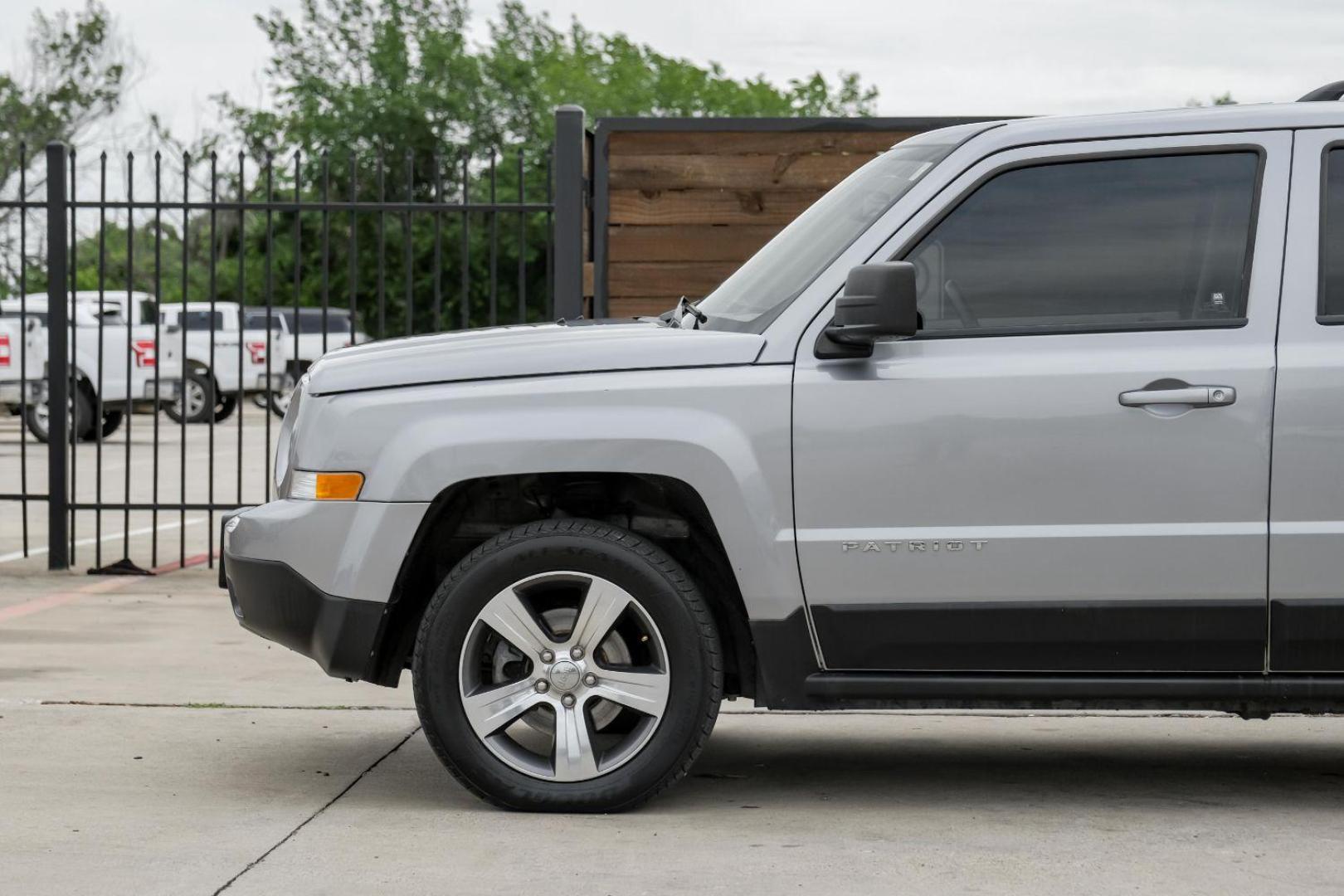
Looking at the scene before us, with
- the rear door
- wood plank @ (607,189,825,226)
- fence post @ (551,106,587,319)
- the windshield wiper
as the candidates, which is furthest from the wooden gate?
the rear door

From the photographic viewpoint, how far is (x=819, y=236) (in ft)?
18.1

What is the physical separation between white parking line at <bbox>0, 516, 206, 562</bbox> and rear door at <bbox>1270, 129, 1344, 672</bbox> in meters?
7.37

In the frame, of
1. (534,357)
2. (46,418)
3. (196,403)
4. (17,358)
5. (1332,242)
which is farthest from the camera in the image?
(196,403)

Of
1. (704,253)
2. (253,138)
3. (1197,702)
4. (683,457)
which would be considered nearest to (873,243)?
(683,457)

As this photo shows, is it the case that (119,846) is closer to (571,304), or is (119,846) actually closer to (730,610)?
(730,610)

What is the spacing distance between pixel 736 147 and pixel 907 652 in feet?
15.5

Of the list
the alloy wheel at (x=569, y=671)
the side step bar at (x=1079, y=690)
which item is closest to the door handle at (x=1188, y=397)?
the side step bar at (x=1079, y=690)

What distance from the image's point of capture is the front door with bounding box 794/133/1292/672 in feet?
16.4

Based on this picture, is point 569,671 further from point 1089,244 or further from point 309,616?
point 1089,244

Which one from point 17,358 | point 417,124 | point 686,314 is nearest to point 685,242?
point 686,314

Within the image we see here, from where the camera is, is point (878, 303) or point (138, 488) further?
point (138, 488)

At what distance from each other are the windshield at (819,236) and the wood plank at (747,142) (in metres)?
3.64

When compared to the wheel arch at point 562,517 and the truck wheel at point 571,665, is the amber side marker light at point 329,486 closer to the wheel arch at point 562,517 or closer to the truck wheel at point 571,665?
the wheel arch at point 562,517

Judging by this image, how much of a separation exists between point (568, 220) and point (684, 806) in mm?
4698
